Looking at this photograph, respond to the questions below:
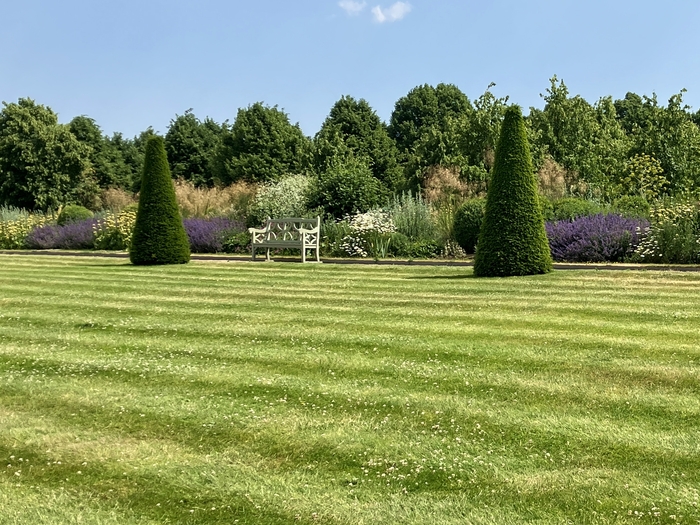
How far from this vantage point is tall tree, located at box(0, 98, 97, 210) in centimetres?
3872

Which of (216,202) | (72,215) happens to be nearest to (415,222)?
(216,202)

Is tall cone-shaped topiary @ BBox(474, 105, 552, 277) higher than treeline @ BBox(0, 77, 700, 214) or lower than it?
lower

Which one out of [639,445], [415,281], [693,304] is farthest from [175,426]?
[415,281]

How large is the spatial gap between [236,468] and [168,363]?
7.24 ft

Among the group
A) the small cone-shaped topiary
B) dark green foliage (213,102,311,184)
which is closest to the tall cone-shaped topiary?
the small cone-shaped topiary

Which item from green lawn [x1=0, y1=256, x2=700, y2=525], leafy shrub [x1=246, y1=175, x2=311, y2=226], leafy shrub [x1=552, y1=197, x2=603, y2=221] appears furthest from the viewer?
leafy shrub [x1=246, y1=175, x2=311, y2=226]

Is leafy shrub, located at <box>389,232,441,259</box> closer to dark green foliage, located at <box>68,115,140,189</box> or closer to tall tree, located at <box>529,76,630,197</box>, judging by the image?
tall tree, located at <box>529,76,630,197</box>

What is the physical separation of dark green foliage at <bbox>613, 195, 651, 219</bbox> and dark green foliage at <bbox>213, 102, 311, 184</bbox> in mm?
24283

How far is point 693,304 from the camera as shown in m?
7.03

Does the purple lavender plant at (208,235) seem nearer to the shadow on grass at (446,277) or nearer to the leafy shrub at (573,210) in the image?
the leafy shrub at (573,210)

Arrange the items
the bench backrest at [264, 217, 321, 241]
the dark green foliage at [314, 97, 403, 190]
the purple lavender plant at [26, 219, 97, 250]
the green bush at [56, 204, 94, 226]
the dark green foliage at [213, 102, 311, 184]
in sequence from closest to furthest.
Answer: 1. the bench backrest at [264, 217, 321, 241]
2. the purple lavender plant at [26, 219, 97, 250]
3. the green bush at [56, 204, 94, 226]
4. the dark green foliage at [213, 102, 311, 184]
5. the dark green foliage at [314, 97, 403, 190]

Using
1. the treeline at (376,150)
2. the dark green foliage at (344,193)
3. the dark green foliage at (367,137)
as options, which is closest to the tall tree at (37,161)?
the treeline at (376,150)

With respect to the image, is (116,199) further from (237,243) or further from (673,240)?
(673,240)

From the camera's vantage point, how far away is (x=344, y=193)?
2003 cm
